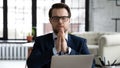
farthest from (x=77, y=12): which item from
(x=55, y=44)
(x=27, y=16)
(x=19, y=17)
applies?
(x=55, y=44)

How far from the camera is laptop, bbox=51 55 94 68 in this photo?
121cm

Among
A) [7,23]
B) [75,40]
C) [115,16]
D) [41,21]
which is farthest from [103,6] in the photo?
[75,40]

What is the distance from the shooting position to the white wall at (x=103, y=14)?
7.26 meters

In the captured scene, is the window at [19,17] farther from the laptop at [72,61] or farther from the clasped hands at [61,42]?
the laptop at [72,61]

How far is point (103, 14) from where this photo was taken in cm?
732

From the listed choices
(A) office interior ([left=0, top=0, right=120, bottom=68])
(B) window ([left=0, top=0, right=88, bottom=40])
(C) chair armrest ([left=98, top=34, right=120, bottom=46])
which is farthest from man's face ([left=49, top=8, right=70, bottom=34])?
(B) window ([left=0, top=0, right=88, bottom=40])

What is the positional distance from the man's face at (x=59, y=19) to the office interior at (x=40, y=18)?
19.7 feet

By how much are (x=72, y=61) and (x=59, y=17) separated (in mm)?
276

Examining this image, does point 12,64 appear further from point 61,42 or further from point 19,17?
Result: point 61,42

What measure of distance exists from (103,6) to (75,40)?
5.95m

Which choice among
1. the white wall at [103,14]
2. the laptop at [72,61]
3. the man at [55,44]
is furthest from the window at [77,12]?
the laptop at [72,61]

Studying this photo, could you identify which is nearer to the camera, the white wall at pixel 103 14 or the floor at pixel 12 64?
the floor at pixel 12 64

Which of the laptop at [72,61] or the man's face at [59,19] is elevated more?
the man's face at [59,19]

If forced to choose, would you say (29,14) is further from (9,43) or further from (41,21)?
(9,43)
